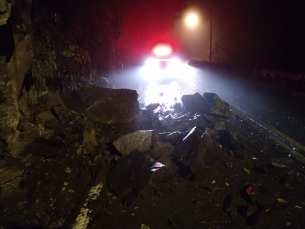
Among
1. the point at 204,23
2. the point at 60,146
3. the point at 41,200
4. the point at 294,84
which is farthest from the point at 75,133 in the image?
the point at 204,23

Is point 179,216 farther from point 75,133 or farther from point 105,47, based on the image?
point 105,47

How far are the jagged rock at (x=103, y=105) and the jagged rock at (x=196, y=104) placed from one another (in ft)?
6.00

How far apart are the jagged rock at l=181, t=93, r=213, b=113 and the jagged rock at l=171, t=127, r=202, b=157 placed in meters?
2.06

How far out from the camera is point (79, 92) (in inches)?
184

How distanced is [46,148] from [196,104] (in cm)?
388

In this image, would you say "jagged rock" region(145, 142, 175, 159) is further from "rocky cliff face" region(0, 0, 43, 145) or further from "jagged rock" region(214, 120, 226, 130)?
"rocky cliff face" region(0, 0, 43, 145)

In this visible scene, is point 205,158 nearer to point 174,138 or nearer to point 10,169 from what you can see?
point 174,138

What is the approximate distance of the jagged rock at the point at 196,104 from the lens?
5789mm

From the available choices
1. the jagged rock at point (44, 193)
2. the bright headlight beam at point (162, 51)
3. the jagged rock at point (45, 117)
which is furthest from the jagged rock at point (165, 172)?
the bright headlight beam at point (162, 51)

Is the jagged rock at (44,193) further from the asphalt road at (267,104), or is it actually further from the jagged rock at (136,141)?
the asphalt road at (267,104)

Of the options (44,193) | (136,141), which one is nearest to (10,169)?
(44,193)

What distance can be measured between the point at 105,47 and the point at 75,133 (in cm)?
837

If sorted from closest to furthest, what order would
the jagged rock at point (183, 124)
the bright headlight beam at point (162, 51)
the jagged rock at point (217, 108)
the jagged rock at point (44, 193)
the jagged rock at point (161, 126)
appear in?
the jagged rock at point (44, 193)
the jagged rock at point (161, 126)
the jagged rock at point (183, 124)
the jagged rock at point (217, 108)
the bright headlight beam at point (162, 51)

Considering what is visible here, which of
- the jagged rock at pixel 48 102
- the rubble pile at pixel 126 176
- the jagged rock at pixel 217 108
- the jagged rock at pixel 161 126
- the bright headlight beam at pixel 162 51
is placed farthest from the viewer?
the bright headlight beam at pixel 162 51
